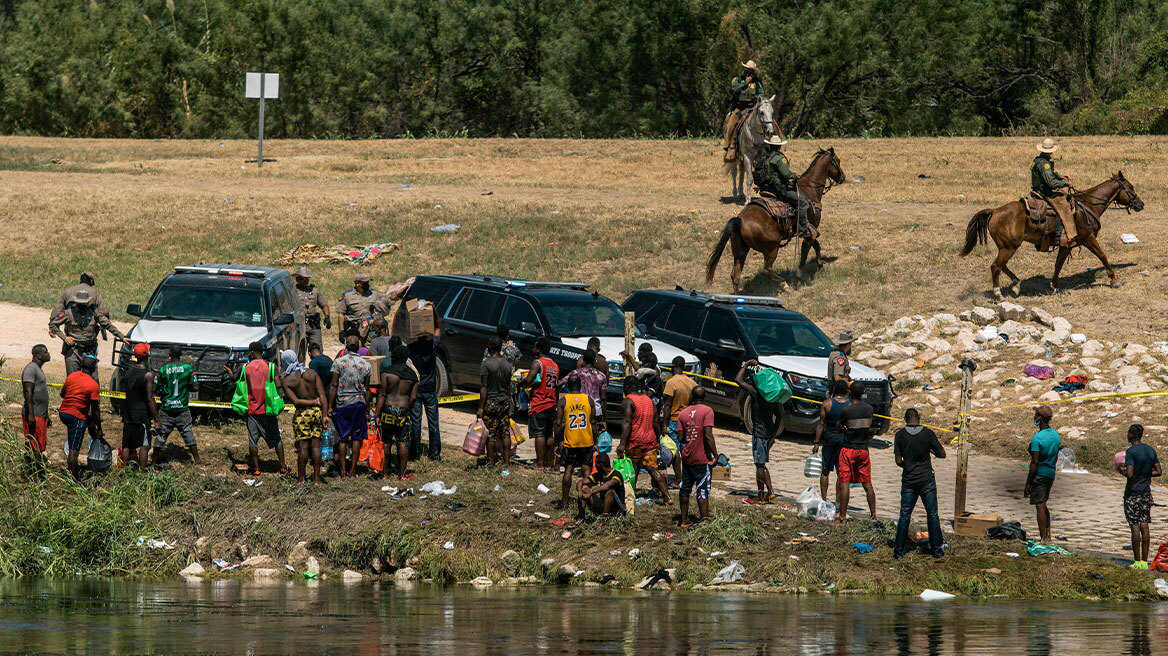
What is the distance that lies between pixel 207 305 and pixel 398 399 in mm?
4979

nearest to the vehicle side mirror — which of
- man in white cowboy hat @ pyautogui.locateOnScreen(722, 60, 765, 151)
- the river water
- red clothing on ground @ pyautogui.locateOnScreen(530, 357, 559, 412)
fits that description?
red clothing on ground @ pyautogui.locateOnScreen(530, 357, 559, 412)

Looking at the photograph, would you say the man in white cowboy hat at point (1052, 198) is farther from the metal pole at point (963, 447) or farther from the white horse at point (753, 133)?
the metal pole at point (963, 447)

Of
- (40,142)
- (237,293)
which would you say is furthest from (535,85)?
(237,293)

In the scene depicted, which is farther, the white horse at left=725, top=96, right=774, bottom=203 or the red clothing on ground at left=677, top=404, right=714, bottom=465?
the white horse at left=725, top=96, right=774, bottom=203

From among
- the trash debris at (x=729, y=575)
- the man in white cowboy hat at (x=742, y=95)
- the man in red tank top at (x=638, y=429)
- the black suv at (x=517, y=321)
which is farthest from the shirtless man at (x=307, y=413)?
the man in white cowboy hat at (x=742, y=95)

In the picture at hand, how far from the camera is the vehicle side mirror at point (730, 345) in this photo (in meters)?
19.7

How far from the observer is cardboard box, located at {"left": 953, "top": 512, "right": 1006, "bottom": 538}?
14266 millimetres

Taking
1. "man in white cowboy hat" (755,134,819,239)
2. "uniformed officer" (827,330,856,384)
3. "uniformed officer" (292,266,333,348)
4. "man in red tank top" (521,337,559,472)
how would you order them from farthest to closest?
"man in white cowboy hat" (755,134,819,239), "uniformed officer" (292,266,333,348), "uniformed officer" (827,330,856,384), "man in red tank top" (521,337,559,472)

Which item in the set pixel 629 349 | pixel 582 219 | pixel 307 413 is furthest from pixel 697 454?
pixel 582 219

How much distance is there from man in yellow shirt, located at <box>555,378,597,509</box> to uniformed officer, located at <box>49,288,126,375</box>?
21.4ft

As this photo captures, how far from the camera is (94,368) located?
1656 centimetres

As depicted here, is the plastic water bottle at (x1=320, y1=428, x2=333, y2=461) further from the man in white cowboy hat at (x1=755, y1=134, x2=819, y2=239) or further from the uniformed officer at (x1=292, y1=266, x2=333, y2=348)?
the man in white cowboy hat at (x1=755, y1=134, x2=819, y2=239)

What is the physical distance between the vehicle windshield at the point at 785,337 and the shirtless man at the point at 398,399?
20.2 feet

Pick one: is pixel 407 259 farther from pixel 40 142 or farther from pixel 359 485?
pixel 40 142
